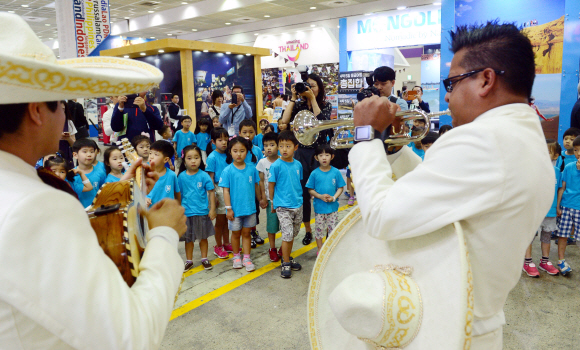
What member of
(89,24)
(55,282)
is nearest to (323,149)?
(55,282)

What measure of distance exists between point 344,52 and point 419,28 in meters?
2.28

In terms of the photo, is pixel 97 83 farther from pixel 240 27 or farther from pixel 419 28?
pixel 240 27

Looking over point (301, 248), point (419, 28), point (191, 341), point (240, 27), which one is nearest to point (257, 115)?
point (419, 28)

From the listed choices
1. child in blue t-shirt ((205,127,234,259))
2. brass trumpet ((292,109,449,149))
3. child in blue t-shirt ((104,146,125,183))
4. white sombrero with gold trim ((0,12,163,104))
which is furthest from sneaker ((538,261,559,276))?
child in blue t-shirt ((104,146,125,183))

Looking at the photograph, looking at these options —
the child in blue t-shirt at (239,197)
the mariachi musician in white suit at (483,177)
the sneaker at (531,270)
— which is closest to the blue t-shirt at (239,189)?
the child in blue t-shirt at (239,197)

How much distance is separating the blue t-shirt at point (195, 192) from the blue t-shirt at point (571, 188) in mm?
3377

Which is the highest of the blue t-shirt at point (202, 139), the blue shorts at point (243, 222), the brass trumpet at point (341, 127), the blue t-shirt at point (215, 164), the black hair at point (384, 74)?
the black hair at point (384, 74)

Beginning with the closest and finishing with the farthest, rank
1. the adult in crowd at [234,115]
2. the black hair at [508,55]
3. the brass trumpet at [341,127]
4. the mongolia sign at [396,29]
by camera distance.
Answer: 1. the black hair at [508,55]
2. the brass trumpet at [341,127]
3. the adult in crowd at [234,115]
4. the mongolia sign at [396,29]

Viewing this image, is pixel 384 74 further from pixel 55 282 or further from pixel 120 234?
pixel 55 282

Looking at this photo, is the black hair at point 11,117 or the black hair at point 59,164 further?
the black hair at point 59,164

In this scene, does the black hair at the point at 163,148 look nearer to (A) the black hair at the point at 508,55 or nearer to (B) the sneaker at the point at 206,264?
(B) the sneaker at the point at 206,264

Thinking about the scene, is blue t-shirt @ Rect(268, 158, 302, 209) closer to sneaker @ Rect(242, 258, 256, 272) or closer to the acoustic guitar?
sneaker @ Rect(242, 258, 256, 272)

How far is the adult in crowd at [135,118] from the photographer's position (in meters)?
5.66

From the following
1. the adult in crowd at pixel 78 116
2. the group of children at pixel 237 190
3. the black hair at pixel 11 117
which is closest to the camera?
the black hair at pixel 11 117
